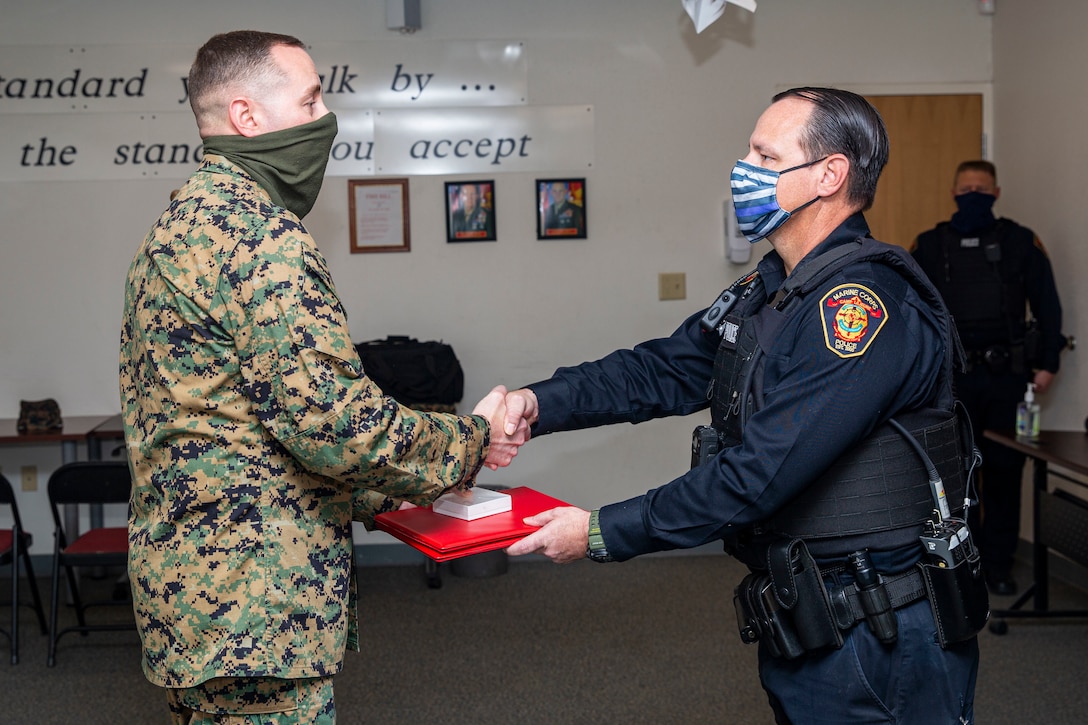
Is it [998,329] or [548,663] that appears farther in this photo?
[998,329]

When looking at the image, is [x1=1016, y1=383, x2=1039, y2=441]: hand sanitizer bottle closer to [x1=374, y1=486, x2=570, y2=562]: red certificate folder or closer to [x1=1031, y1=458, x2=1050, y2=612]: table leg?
[x1=1031, y1=458, x2=1050, y2=612]: table leg

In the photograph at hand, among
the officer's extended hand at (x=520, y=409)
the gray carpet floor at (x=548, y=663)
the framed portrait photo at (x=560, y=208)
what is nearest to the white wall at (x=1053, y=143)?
the gray carpet floor at (x=548, y=663)

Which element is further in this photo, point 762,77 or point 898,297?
point 762,77

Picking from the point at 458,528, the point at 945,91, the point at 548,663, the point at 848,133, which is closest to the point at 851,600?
the point at 458,528

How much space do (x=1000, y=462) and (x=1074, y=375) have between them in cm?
55

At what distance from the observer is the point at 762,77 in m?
5.02

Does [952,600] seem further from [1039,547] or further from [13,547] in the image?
[13,547]

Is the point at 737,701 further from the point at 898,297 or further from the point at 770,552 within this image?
the point at 898,297

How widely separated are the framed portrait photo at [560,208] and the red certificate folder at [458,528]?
3112mm

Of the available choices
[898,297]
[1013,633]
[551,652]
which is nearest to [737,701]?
[551,652]

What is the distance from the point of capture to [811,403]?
160cm

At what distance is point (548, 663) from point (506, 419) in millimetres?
1941

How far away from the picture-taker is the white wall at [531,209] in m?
4.89

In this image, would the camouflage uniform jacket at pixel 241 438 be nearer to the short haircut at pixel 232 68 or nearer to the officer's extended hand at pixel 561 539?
the short haircut at pixel 232 68
